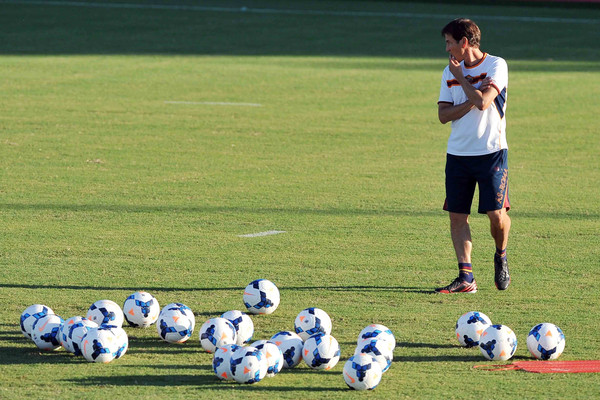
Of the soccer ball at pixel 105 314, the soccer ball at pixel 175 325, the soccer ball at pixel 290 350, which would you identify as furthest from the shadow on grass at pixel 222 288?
the soccer ball at pixel 290 350

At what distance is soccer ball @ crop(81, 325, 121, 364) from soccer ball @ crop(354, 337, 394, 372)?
151cm

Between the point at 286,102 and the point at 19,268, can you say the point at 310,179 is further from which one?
the point at 286,102

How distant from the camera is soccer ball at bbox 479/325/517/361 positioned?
658 cm

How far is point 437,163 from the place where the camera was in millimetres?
14086

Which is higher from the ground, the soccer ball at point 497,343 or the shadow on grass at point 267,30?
the shadow on grass at point 267,30

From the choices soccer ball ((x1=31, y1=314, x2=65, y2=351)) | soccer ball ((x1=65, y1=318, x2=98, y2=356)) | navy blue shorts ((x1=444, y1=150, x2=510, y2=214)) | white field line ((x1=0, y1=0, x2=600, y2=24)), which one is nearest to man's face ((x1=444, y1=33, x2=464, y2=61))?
navy blue shorts ((x1=444, y1=150, x2=510, y2=214))

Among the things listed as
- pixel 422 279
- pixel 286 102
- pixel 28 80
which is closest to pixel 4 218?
pixel 422 279

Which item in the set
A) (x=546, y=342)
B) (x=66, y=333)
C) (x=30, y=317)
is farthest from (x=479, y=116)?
(x=30, y=317)

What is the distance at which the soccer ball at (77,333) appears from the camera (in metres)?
6.45

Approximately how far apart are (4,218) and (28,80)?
11.1 meters

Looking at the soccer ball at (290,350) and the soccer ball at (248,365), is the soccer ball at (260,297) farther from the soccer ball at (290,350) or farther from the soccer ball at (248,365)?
the soccer ball at (248,365)

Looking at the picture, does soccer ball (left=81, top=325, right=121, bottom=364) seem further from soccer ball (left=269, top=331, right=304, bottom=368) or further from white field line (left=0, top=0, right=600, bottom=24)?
white field line (left=0, top=0, right=600, bottom=24)

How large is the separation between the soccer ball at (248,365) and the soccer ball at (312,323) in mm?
727

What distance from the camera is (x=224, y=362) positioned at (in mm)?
6121
